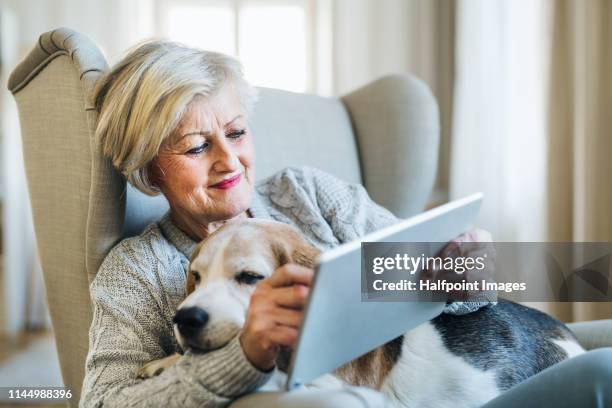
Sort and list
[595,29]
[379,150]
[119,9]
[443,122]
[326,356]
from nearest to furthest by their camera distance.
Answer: [326,356] < [379,150] < [595,29] < [443,122] < [119,9]

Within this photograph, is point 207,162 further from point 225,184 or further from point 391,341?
point 391,341

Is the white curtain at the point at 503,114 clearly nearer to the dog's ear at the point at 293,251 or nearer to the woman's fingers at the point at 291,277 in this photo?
the dog's ear at the point at 293,251

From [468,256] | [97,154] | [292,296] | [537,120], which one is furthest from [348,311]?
[537,120]

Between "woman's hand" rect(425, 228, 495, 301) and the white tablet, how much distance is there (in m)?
0.05

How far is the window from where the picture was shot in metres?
2.81

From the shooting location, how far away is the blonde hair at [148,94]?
34.2 inches

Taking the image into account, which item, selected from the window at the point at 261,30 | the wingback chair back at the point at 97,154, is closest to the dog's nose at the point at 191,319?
the wingback chair back at the point at 97,154

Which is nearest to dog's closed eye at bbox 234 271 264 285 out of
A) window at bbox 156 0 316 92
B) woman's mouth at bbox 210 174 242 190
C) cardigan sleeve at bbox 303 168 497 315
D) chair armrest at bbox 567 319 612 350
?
woman's mouth at bbox 210 174 242 190

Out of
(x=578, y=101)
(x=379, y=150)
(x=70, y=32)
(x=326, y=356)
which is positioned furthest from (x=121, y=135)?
(x=578, y=101)

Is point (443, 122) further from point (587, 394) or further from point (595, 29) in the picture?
point (587, 394)

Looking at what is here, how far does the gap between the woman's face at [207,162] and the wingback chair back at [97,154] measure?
0.16 metres

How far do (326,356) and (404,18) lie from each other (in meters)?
2.25

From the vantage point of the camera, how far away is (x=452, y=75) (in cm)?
262

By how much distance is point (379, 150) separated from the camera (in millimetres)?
1589
